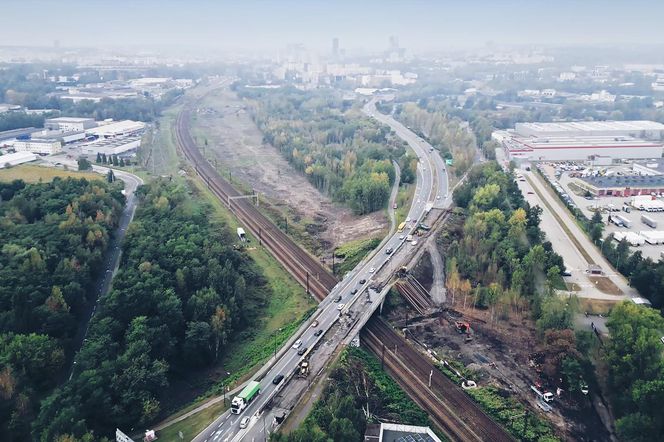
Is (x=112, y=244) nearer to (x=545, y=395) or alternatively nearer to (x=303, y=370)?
(x=303, y=370)

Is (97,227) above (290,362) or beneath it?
above

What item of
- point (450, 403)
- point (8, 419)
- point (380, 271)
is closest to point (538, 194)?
point (380, 271)

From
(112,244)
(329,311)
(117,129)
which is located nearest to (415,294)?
(329,311)

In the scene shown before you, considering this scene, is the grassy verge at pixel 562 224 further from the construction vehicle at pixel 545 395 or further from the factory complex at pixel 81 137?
the factory complex at pixel 81 137

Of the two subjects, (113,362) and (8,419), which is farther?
(113,362)

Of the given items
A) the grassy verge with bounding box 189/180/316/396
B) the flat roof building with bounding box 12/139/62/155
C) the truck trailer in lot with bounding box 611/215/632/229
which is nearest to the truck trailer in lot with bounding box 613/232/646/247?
the truck trailer in lot with bounding box 611/215/632/229

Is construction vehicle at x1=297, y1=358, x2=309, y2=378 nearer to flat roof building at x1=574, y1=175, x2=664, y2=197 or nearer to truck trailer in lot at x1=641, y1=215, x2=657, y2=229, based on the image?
truck trailer in lot at x1=641, y1=215, x2=657, y2=229

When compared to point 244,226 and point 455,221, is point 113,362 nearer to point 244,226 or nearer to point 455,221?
point 244,226
